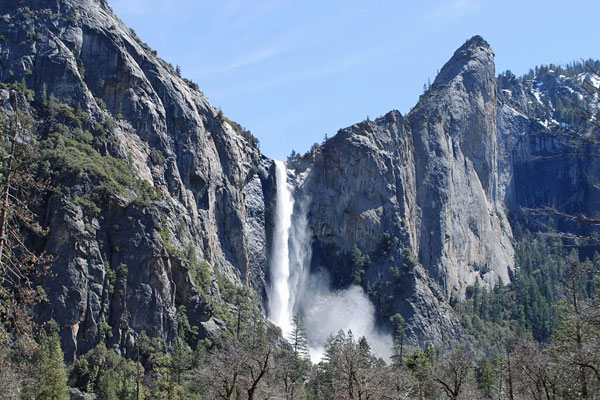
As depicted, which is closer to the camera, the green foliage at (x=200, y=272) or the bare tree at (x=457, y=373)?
the bare tree at (x=457, y=373)

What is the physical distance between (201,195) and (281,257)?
79.8ft

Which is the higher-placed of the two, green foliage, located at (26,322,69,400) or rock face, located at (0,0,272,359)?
rock face, located at (0,0,272,359)

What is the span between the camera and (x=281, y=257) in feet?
403

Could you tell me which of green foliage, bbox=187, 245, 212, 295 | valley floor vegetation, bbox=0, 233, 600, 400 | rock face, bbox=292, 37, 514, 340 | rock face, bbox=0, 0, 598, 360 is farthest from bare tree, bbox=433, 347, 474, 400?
rock face, bbox=292, 37, 514, 340

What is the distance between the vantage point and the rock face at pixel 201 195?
75938 mm

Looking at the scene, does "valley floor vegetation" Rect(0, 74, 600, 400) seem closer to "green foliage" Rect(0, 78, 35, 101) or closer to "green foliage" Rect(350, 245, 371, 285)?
"green foliage" Rect(0, 78, 35, 101)

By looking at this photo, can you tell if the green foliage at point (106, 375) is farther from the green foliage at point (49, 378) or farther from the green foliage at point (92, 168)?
the green foliage at point (92, 168)

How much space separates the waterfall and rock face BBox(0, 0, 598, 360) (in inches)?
79.8

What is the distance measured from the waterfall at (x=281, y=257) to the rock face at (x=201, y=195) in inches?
79.8

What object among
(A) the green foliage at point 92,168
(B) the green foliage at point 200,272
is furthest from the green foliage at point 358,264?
(A) the green foliage at point 92,168

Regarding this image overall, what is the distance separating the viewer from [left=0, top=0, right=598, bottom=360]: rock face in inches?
2990

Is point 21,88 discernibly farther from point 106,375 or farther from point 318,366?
point 318,366

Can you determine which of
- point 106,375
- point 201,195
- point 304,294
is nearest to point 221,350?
point 106,375

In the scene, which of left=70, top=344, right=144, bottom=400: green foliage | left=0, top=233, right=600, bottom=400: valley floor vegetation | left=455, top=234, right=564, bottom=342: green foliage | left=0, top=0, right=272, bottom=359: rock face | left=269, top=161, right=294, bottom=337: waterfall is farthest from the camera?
left=455, top=234, right=564, bottom=342: green foliage
